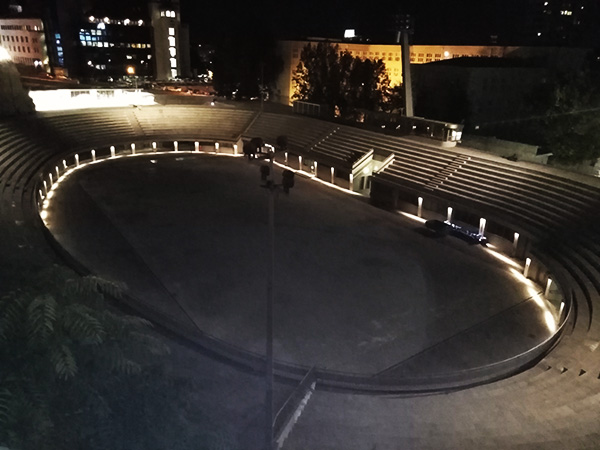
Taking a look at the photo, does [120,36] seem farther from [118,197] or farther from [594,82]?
[594,82]

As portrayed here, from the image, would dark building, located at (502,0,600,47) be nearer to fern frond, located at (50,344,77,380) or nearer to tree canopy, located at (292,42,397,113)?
tree canopy, located at (292,42,397,113)

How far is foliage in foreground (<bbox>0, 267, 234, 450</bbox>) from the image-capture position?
4.06 m

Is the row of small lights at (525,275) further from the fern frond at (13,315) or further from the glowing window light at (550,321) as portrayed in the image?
the fern frond at (13,315)

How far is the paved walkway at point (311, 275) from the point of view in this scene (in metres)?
13.5

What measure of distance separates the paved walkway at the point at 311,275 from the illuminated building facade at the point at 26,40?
207 ft

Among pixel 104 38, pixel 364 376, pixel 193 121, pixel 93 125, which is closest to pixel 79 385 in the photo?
pixel 364 376

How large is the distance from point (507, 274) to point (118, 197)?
1905 centimetres

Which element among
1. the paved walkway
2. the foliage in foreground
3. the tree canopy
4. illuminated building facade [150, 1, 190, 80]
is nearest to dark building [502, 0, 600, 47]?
illuminated building facade [150, 1, 190, 80]

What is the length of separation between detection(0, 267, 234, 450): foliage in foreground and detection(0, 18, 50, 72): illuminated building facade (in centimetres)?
8596

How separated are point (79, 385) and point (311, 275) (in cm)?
1300

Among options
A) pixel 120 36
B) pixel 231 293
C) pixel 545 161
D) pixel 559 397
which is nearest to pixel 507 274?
pixel 559 397

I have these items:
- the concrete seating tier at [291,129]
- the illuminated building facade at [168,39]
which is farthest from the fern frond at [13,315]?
the illuminated building facade at [168,39]

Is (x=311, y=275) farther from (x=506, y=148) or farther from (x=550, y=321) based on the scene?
(x=506, y=148)

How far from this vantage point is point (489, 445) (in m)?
8.29
